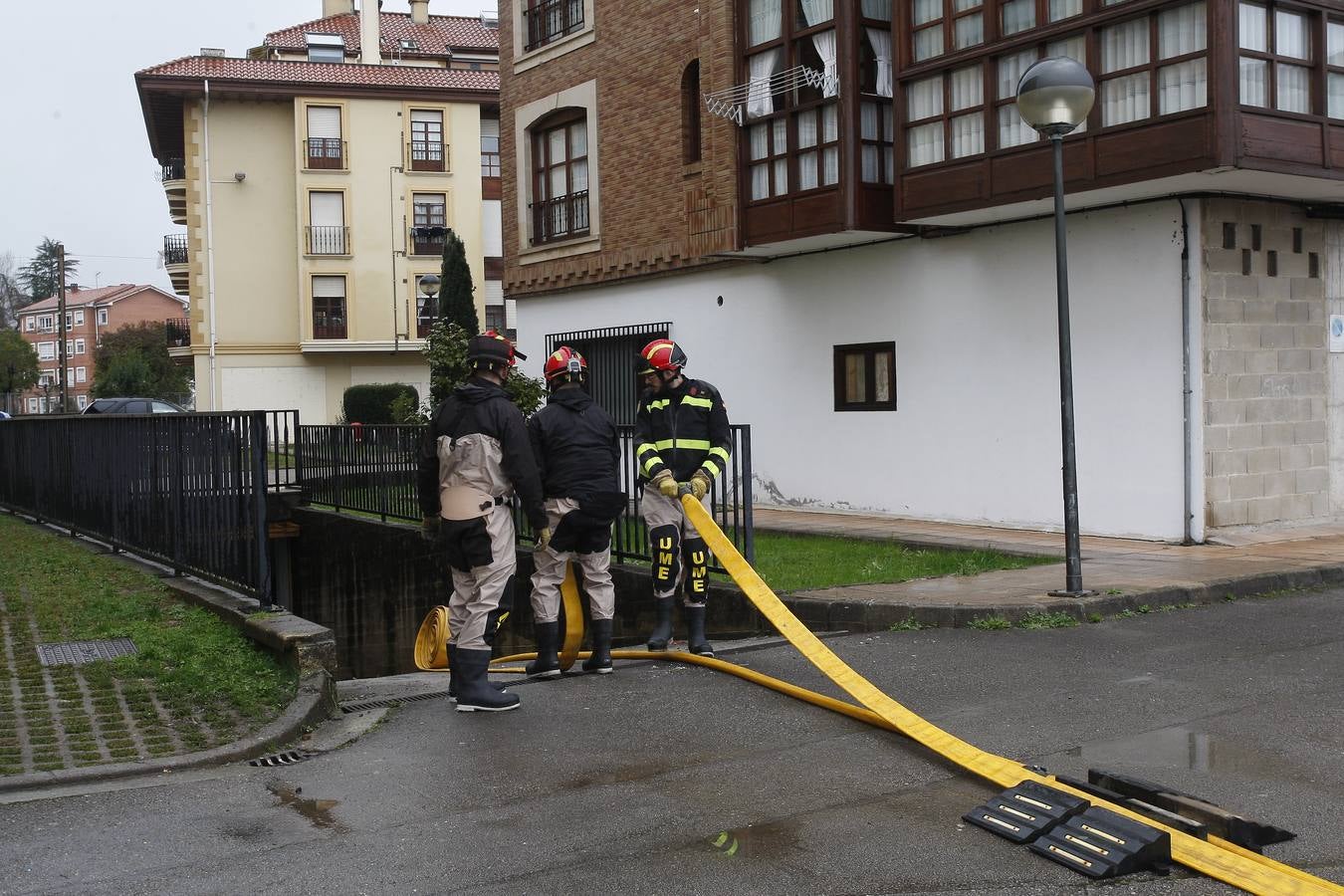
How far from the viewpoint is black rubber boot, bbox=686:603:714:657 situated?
8.23 meters

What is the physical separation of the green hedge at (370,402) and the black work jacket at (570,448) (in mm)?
35420

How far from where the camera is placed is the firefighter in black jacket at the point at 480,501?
6980 millimetres

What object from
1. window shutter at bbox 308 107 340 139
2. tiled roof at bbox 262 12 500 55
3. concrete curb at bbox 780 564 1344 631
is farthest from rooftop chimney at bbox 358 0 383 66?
concrete curb at bbox 780 564 1344 631

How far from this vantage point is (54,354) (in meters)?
117

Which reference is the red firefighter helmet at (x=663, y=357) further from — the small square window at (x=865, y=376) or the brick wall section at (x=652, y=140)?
the brick wall section at (x=652, y=140)

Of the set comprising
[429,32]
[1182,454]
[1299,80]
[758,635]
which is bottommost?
[758,635]

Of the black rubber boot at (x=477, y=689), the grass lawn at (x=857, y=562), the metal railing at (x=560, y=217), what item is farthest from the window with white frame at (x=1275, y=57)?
the metal railing at (x=560, y=217)

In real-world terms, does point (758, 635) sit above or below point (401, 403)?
below

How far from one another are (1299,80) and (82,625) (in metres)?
11.1

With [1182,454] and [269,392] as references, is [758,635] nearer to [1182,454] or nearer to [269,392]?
[1182,454]

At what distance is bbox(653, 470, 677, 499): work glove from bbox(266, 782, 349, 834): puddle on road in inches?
123

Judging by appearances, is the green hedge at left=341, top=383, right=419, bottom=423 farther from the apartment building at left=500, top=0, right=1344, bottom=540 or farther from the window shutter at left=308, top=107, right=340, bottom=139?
the apartment building at left=500, top=0, right=1344, bottom=540

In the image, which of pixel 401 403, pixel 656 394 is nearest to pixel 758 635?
pixel 656 394

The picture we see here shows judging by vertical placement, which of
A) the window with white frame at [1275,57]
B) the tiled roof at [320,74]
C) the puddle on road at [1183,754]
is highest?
the tiled roof at [320,74]
